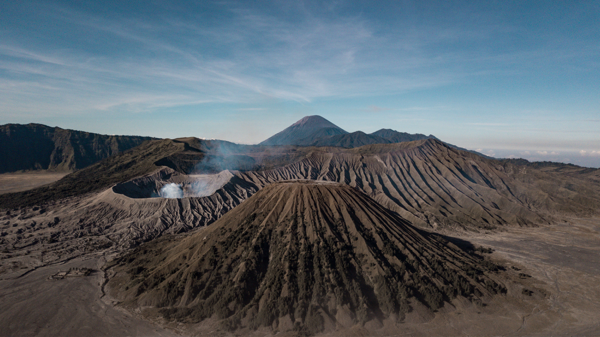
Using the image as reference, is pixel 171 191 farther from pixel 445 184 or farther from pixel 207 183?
pixel 445 184

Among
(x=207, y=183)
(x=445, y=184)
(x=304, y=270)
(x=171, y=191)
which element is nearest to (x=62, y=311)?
(x=304, y=270)

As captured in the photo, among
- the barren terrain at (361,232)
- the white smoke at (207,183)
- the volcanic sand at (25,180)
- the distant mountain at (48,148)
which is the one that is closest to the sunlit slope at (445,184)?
the barren terrain at (361,232)

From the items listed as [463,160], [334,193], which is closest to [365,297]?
[334,193]

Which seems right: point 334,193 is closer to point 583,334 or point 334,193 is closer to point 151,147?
point 583,334

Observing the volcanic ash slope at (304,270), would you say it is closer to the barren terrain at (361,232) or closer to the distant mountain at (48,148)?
the barren terrain at (361,232)

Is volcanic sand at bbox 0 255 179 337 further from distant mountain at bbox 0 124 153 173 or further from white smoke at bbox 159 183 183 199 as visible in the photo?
distant mountain at bbox 0 124 153 173

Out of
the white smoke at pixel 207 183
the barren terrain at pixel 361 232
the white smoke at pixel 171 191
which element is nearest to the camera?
the barren terrain at pixel 361 232

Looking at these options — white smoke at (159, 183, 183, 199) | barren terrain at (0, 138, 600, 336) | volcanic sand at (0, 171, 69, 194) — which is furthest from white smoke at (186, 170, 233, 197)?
volcanic sand at (0, 171, 69, 194)
